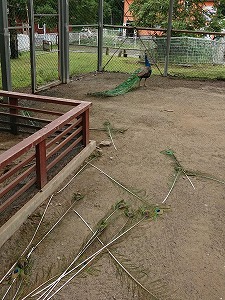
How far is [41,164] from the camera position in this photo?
3.12 meters

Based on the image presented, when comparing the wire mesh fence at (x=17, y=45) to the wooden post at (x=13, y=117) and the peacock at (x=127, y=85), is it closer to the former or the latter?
the peacock at (x=127, y=85)

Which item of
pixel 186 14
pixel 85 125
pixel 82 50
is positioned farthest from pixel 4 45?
pixel 186 14

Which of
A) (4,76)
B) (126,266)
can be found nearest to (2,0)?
(4,76)

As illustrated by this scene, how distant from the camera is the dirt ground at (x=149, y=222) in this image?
2.30m


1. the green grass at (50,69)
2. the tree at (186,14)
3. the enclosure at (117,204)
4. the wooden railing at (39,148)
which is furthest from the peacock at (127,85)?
the tree at (186,14)

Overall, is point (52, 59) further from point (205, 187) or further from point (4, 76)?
point (205, 187)

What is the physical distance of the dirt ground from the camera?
2303 mm

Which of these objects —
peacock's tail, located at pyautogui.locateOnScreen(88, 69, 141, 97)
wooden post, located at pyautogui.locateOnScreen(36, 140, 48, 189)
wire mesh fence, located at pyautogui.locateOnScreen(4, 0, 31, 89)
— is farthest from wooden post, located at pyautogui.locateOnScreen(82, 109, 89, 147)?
wire mesh fence, located at pyautogui.locateOnScreen(4, 0, 31, 89)

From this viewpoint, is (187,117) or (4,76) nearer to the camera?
(4,76)

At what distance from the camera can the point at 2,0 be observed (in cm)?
492

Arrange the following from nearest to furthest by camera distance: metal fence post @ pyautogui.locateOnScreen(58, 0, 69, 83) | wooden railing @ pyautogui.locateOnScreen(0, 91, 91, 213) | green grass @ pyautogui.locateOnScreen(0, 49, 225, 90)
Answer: wooden railing @ pyautogui.locateOnScreen(0, 91, 91, 213)
metal fence post @ pyautogui.locateOnScreen(58, 0, 69, 83)
green grass @ pyautogui.locateOnScreen(0, 49, 225, 90)

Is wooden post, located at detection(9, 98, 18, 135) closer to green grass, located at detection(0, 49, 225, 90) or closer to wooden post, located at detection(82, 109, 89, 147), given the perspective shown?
wooden post, located at detection(82, 109, 89, 147)

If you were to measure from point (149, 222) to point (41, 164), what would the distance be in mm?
1080

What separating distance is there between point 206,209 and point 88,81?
6.34 metres
